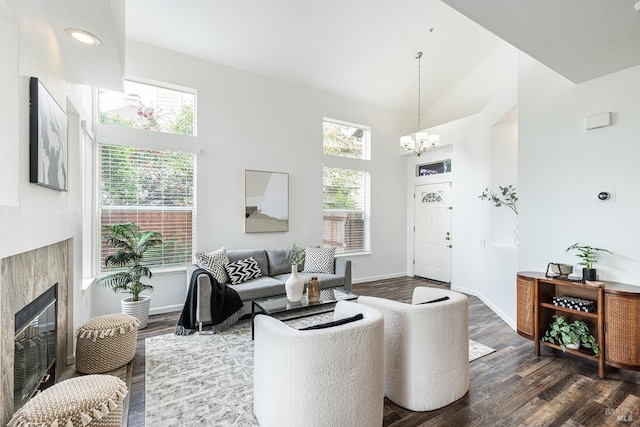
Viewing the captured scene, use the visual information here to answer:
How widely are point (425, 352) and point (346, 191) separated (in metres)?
4.22

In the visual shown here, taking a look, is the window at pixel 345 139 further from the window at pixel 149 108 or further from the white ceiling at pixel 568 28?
the white ceiling at pixel 568 28

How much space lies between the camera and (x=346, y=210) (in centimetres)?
603

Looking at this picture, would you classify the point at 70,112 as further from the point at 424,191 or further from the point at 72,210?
the point at 424,191

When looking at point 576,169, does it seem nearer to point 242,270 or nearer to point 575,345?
point 575,345

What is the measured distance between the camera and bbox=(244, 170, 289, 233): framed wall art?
15.8ft

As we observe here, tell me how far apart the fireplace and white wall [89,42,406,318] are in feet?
5.17

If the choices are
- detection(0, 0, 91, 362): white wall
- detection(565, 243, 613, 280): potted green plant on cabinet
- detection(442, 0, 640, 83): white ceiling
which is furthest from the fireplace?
detection(565, 243, 613, 280): potted green plant on cabinet

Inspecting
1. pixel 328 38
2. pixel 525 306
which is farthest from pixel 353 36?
pixel 525 306

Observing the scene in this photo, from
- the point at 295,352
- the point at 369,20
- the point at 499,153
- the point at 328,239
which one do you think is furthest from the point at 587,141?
the point at 328,239

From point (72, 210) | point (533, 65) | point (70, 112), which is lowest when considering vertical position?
point (72, 210)

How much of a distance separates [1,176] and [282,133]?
4041 millimetres

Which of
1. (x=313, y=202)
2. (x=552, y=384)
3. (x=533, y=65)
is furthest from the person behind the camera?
(x=313, y=202)

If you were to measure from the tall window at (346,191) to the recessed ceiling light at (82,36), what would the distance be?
3.91 m

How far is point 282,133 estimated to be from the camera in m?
5.16
